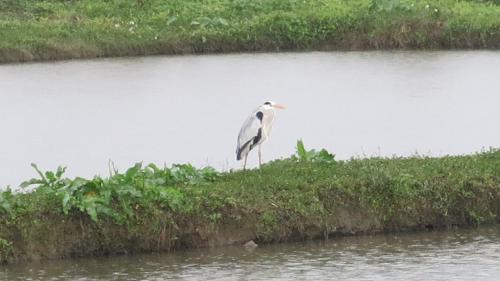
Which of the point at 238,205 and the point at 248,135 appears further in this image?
the point at 248,135

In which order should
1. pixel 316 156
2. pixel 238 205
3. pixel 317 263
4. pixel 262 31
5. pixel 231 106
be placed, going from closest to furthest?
pixel 317 263 < pixel 238 205 < pixel 316 156 < pixel 231 106 < pixel 262 31

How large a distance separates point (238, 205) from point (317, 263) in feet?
2.78

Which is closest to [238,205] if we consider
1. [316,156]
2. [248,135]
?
[316,156]

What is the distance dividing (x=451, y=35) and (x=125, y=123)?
800 centimetres

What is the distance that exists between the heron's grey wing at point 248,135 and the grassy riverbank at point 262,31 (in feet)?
35.3

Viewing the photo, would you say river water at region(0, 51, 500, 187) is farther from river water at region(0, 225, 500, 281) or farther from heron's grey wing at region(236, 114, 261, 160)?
river water at region(0, 225, 500, 281)

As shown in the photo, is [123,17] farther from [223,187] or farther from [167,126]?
[223,187]

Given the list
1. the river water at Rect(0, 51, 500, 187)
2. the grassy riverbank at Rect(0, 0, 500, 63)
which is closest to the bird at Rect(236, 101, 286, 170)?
the river water at Rect(0, 51, 500, 187)

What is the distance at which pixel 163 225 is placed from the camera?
11.6 metres

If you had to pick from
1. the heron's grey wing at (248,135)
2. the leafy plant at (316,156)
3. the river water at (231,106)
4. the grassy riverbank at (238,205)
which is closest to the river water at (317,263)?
the grassy riverbank at (238,205)

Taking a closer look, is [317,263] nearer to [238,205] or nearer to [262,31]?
[238,205]

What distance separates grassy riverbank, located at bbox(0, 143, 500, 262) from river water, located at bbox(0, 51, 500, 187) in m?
2.58

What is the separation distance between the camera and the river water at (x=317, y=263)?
11039 millimetres

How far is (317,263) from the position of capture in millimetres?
11406
